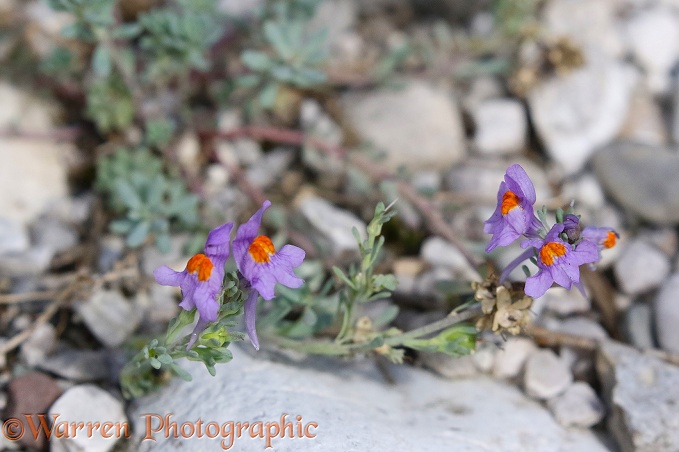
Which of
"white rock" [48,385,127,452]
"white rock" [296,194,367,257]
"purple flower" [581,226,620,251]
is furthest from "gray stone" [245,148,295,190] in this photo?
"purple flower" [581,226,620,251]

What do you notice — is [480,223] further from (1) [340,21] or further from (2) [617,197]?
(1) [340,21]

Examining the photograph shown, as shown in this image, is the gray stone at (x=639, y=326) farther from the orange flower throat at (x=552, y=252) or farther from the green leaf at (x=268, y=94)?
the green leaf at (x=268, y=94)

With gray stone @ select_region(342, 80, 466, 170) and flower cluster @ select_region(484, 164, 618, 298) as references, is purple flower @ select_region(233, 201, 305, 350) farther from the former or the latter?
gray stone @ select_region(342, 80, 466, 170)

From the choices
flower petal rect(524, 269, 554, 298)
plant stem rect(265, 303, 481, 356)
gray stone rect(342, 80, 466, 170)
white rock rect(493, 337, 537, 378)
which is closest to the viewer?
flower petal rect(524, 269, 554, 298)

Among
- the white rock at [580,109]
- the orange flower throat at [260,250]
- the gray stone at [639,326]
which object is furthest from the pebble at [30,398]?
the white rock at [580,109]

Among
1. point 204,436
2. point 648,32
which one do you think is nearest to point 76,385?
point 204,436

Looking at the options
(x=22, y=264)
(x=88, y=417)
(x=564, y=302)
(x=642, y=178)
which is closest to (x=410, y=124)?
(x=642, y=178)

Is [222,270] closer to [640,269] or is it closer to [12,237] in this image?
[12,237]
